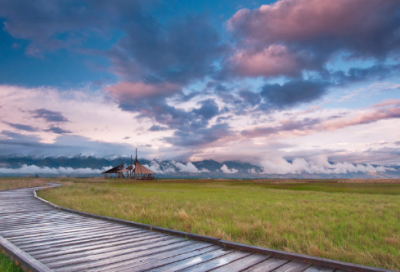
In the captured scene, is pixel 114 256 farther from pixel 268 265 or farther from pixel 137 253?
pixel 268 265

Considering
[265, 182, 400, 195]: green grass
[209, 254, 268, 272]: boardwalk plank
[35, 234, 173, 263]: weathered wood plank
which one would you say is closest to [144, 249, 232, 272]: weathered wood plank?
[209, 254, 268, 272]: boardwalk plank

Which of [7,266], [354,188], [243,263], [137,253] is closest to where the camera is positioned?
[243,263]

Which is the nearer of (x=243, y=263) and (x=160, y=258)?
(x=243, y=263)

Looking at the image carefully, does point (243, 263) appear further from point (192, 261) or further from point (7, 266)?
point (7, 266)

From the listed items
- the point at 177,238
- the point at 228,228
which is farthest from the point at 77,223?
the point at 228,228

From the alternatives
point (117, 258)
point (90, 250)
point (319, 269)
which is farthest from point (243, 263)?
point (90, 250)

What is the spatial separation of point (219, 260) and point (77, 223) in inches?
263

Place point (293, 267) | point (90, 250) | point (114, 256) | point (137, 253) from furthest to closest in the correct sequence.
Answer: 1. point (90, 250)
2. point (137, 253)
3. point (114, 256)
4. point (293, 267)

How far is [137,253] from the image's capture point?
18.0 feet

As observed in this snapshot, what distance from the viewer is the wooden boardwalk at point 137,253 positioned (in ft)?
15.2

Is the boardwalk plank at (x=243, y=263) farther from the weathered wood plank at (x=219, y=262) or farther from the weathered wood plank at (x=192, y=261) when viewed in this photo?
the weathered wood plank at (x=192, y=261)

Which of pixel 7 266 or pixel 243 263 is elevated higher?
pixel 243 263

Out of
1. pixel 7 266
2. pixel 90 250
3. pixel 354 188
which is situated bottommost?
pixel 354 188

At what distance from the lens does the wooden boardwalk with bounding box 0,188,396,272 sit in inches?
182
